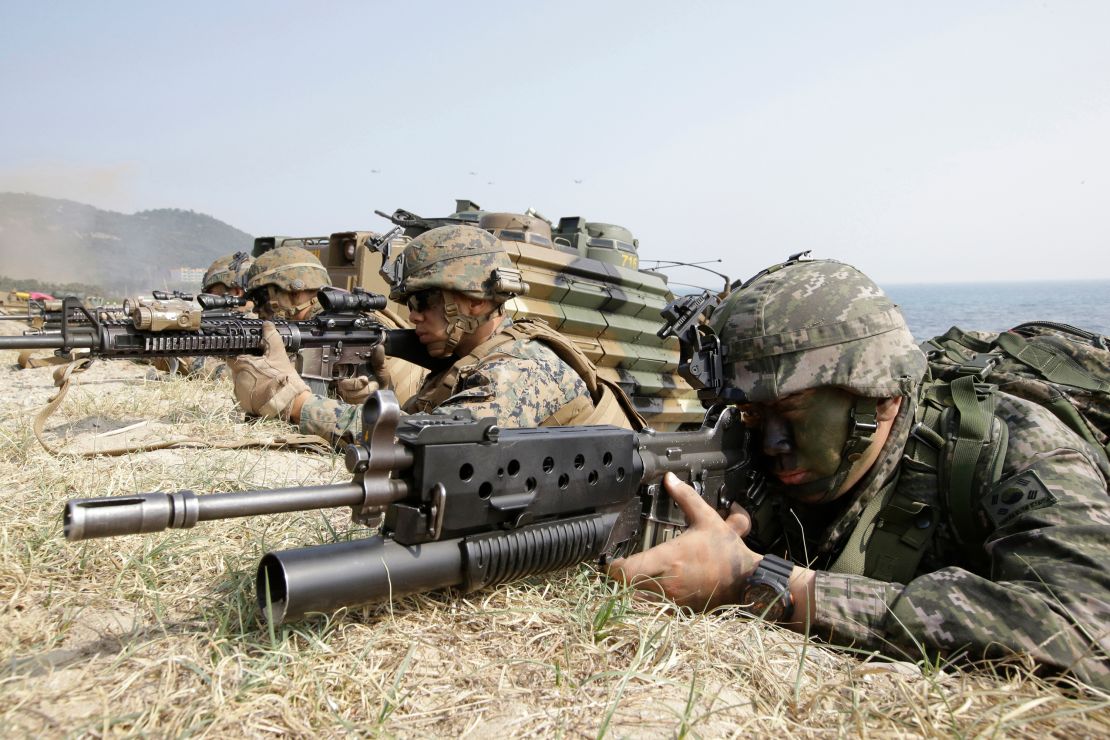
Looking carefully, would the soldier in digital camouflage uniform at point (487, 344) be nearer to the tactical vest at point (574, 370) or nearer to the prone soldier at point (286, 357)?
the tactical vest at point (574, 370)

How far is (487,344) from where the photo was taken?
4.59 m

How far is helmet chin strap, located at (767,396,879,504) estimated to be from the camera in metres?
2.69

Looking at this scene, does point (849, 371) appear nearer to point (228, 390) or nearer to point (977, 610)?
point (977, 610)

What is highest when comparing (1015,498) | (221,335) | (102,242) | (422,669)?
(102,242)

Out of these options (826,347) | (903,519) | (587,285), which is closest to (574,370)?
(826,347)

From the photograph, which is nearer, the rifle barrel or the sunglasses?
the rifle barrel

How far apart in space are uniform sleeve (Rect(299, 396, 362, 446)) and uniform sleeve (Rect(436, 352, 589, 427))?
1544 millimetres

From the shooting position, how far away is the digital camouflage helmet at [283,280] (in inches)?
296

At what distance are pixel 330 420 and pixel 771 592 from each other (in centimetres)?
392

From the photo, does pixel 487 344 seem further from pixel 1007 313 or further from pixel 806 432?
pixel 1007 313

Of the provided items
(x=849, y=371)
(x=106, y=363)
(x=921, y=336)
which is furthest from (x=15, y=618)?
(x=921, y=336)

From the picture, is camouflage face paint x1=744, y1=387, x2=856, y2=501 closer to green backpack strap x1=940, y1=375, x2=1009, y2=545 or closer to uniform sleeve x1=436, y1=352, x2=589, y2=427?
green backpack strap x1=940, y1=375, x2=1009, y2=545

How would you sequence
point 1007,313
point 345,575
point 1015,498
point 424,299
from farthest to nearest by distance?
point 1007,313, point 424,299, point 1015,498, point 345,575

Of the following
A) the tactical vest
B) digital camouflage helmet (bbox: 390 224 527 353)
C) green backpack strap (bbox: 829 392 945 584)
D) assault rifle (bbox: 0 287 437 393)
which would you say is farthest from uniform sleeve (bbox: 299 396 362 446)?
green backpack strap (bbox: 829 392 945 584)
